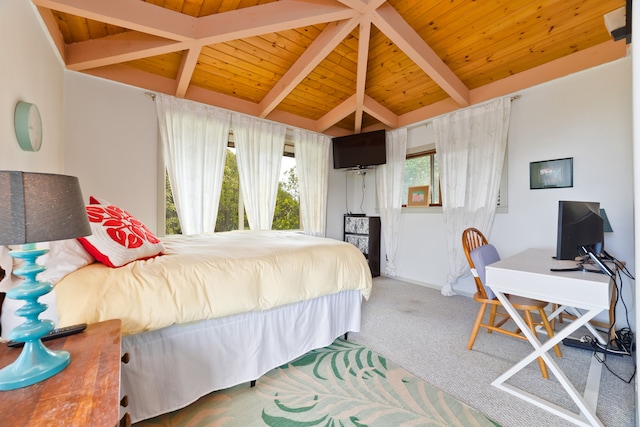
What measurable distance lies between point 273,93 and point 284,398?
3.21 m

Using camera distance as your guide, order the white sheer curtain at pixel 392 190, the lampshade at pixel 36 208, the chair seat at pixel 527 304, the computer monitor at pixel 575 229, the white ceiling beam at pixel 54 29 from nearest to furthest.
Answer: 1. the lampshade at pixel 36 208
2. the computer monitor at pixel 575 229
3. the chair seat at pixel 527 304
4. the white ceiling beam at pixel 54 29
5. the white sheer curtain at pixel 392 190

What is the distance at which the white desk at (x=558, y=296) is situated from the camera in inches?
51.1

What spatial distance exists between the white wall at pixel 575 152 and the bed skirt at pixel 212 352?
8.09 feet

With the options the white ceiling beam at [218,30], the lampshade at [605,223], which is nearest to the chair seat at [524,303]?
the lampshade at [605,223]

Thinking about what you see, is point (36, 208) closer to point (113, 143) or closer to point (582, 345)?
point (113, 143)

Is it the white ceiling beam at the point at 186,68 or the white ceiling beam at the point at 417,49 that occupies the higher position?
the white ceiling beam at the point at 417,49

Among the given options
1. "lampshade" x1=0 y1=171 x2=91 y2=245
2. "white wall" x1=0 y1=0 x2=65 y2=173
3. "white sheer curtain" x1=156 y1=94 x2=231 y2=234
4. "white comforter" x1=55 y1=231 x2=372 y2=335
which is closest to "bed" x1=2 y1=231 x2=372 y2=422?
"white comforter" x1=55 y1=231 x2=372 y2=335

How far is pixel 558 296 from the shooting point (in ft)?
4.54

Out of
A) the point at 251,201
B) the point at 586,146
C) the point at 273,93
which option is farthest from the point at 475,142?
the point at 251,201

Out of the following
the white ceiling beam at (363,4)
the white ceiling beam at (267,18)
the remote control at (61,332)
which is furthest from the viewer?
the white ceiling beam at (267,18)

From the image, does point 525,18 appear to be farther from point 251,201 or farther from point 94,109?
point 94,109

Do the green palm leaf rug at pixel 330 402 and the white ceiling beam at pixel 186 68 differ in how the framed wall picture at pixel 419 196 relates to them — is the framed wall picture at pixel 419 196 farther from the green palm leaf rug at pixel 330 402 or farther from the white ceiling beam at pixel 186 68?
the white ceiling beam at pixel 186 68

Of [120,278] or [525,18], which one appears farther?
[525,18]

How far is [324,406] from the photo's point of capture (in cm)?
147
